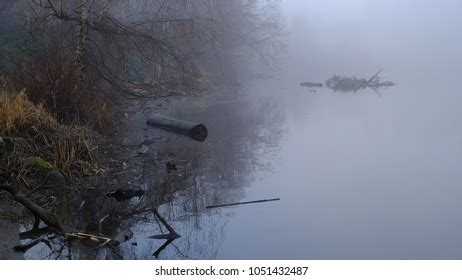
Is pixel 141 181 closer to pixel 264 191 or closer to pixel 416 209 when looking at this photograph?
pixel 264 191

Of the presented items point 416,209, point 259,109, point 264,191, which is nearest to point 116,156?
point 264,191

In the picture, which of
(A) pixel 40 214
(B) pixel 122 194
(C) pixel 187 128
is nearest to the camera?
(A) pixel 40 214

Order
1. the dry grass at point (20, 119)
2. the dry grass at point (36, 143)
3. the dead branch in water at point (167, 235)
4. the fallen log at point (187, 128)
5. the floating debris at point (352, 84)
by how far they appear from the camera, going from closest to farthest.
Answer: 1. the dead branch in water at point (167, 235)
2. the dry grass at point (36, 143)
3. the dry grass at point (20, 119)
4. the fallen log at point (187, 128)
5. the floating debris at point (352, 84)

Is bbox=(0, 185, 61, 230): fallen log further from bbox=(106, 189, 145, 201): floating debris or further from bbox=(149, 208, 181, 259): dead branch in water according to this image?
bbox=(106, 189, 145, 201): floating debris

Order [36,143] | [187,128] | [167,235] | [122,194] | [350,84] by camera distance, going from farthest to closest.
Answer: [350,84] → [187,128] → [36,143] → [122,194] → [167,235]

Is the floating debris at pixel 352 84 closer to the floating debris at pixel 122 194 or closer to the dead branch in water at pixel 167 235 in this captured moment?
the floating debris at pixel 122 194

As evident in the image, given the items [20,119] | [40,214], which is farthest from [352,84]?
[40,214]

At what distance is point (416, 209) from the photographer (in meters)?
6.71

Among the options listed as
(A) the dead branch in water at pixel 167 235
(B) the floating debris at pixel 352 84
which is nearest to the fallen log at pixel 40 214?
(A) the dead branch in water at pixel 167 235

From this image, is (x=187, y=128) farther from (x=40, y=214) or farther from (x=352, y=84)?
(x=352, y=84)

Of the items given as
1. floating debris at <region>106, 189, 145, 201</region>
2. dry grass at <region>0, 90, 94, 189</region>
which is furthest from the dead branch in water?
dry grass at <region>0, 90, 94, 189</region>

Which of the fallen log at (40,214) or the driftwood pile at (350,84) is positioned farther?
the driftwood pile at (350,84)
